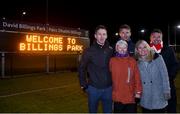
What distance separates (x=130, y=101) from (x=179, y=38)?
93083 millimetres

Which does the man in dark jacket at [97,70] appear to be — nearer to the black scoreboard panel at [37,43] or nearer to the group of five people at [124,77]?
the group of five people at [124,77]

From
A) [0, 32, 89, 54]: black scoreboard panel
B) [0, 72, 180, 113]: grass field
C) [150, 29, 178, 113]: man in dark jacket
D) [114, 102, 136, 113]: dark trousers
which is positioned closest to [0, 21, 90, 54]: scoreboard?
[0, 32, 89, 54]: black scoreboard panel

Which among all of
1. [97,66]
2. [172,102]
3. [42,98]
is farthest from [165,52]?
[42,98]

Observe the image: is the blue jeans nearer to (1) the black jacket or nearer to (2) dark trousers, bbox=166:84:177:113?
(1) the black jacket

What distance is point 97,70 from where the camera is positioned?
593 centimetres

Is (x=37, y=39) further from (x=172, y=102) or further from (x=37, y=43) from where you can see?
(x=172, y=102)

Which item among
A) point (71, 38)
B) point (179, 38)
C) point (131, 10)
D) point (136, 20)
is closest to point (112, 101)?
point (71, 38)

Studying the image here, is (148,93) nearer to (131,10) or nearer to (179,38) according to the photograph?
(131,10)

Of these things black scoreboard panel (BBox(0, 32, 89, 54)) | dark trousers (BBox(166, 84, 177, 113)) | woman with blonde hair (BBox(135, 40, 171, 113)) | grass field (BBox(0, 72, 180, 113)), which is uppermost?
black scoreboard panel (BBox(0, 32, 89, 54))

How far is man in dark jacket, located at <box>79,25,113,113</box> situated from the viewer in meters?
5.91

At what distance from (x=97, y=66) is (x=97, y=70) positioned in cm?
6

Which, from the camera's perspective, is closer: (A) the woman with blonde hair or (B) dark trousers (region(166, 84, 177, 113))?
(A) the woman with blonde hair

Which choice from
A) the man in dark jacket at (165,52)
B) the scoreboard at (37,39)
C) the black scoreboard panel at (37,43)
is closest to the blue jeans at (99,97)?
the man in dark jacket at (165,52)

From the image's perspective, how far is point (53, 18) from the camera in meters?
76.4
